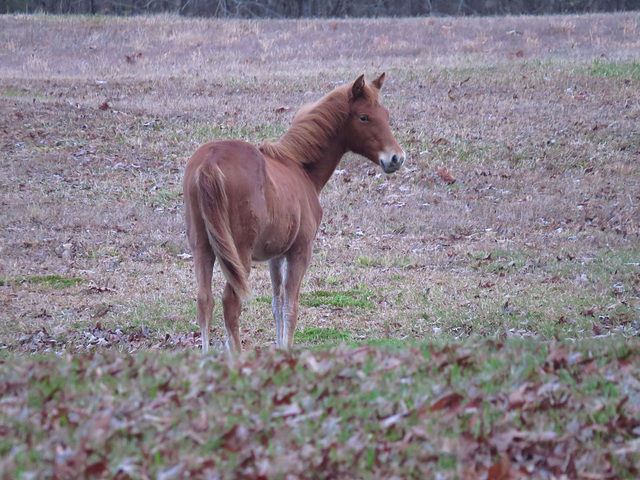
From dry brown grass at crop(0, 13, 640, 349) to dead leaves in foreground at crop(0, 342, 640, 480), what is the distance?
357 cm

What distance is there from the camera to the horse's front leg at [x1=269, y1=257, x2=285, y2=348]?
7336 millimetres

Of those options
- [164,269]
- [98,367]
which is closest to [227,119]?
[164,269]

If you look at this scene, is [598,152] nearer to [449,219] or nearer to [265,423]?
[449,219]

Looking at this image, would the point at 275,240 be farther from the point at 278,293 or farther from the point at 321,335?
the point at 321,335

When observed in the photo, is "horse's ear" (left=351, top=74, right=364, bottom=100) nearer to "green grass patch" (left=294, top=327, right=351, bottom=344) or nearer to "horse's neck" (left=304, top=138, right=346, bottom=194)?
"horse's neck" (left=304, top=138, right=346, bottom=194)

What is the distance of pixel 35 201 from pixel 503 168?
997cm

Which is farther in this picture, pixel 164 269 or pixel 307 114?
pixel 164 269

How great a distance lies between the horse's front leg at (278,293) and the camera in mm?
7336

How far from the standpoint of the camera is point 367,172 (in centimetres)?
1576

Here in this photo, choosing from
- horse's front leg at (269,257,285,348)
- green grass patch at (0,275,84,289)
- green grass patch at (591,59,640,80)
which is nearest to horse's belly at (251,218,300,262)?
horse's front leg at (269,257,285,348)

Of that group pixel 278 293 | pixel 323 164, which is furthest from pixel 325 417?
pixel 323 164

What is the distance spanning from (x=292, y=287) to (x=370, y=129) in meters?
1.92

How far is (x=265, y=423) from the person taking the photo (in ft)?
11.7

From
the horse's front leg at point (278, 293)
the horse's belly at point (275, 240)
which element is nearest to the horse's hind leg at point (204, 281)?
the horse's belly at point (275, 240)
